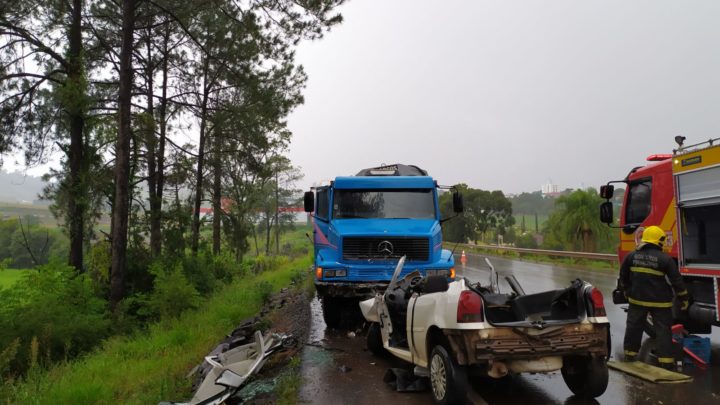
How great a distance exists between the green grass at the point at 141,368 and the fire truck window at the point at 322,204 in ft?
9.54

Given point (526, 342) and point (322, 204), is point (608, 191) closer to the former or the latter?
point (322, 204)

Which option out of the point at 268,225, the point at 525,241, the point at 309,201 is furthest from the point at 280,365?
the point at 525,241

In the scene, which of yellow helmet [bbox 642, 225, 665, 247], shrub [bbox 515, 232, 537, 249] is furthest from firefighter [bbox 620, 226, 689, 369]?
shrub [bbox 515, 232, 537, 249]

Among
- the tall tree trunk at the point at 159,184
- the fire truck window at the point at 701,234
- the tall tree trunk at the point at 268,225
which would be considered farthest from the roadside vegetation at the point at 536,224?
the tall tree trunk at the point at 268,225

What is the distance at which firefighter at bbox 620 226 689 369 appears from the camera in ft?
19.1

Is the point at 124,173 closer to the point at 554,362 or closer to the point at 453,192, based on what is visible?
the point at 453,192

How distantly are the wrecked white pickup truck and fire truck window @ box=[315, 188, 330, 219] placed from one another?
15.8 ft

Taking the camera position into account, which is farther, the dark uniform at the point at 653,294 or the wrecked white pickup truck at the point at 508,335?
the dark uniform at the point at 653,294

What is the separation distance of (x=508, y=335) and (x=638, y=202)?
19.4ft

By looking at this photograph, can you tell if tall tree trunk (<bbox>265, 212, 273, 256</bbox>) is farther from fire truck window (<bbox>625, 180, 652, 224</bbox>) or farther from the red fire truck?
the red fire truck

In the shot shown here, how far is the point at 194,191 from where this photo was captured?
62.8 feet

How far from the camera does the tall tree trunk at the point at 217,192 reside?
62.7ft

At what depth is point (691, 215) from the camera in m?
7.17

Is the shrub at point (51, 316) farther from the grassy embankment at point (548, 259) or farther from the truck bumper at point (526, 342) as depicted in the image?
the grassy embankment at point (548, 259)
